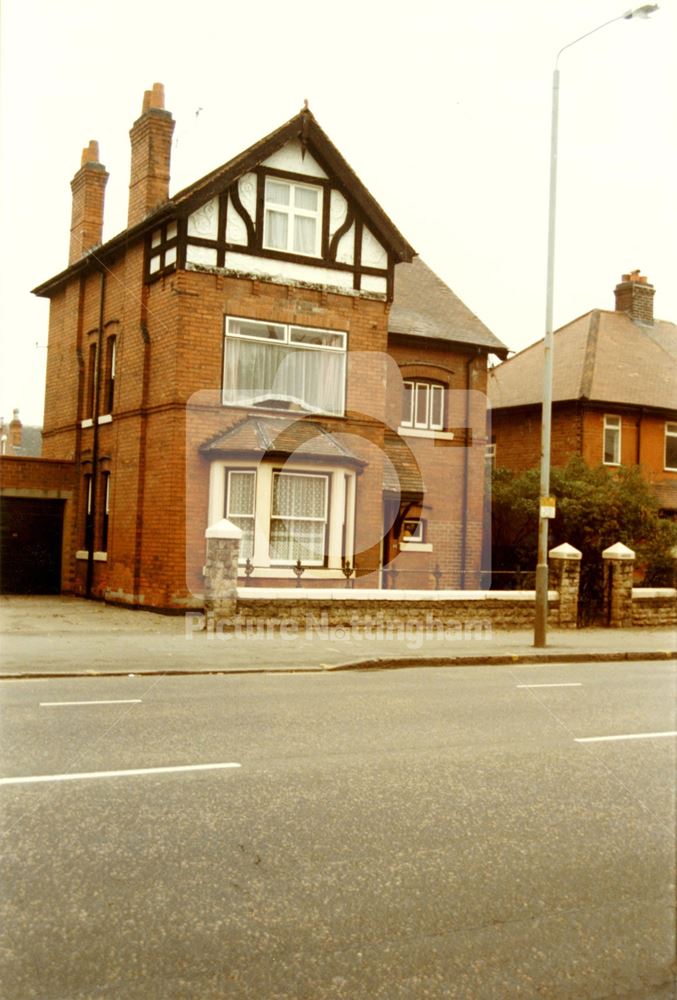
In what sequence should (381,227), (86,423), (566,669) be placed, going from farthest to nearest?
1. (86,423)
2. (381,227)
3. (566,669)

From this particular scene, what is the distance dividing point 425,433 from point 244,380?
Answer: 233 inches

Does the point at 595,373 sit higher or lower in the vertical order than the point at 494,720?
higher

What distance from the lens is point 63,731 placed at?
8391 millimetres

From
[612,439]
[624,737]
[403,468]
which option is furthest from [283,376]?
[612,439]

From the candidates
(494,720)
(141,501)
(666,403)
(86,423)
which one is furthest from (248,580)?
(666,403)

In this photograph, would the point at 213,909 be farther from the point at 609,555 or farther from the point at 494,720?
the point at 609,555

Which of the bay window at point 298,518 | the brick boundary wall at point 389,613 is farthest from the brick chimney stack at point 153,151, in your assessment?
the brick boundary wall at point 389,613

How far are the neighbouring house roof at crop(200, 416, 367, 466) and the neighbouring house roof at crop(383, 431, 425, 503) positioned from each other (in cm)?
297

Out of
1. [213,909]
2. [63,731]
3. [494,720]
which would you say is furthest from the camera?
[494,720]

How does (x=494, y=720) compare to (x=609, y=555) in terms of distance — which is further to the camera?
(x=609, y=555)

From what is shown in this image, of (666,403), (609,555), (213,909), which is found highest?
(666,403)

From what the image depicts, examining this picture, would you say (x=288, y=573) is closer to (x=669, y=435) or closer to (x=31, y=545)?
(x=31, y=545)

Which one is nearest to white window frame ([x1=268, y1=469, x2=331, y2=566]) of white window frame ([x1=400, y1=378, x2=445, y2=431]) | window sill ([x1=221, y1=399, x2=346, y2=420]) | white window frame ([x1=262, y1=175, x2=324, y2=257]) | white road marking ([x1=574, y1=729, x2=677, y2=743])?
window sill ([x1=221, y1=399, x2=346, y2=420])

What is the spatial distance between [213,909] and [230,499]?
16138 millimetres
